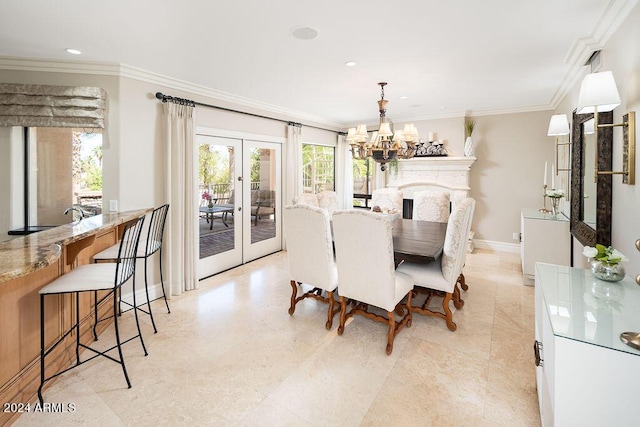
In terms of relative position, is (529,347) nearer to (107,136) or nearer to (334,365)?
(334,365)

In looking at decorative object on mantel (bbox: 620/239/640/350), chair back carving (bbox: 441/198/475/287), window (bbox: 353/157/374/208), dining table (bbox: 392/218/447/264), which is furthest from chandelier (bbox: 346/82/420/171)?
window (bbox: 353/157/374/208)

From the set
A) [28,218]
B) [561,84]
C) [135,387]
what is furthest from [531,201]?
[28,218]

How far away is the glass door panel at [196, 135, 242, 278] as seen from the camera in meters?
4.34

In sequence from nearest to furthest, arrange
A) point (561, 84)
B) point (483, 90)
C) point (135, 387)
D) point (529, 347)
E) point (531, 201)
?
point (135, 387) < point (529, 347) < point (561, 84) < point (483, 90) < point (531, 201)

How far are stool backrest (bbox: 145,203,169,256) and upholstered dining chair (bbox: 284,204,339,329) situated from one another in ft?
3.99

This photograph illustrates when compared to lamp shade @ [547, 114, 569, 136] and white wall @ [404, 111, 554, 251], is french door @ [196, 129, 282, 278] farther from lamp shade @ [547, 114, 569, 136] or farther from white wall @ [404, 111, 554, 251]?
lamp shade @ [547, 114, 569, 136]

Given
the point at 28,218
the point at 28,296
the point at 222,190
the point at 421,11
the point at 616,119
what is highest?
the point at 421,11

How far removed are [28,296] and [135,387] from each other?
0.91 m

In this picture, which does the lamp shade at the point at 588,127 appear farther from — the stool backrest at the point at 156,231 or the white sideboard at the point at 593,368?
the stool backrest at the point at 156,231

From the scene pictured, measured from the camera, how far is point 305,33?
2545 mm

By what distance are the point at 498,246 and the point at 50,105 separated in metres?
→ 6.63

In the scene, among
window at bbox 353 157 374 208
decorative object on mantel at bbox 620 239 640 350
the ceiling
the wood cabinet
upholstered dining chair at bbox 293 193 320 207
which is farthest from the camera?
window at bbox 353 157 374 208

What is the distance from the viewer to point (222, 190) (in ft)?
15.2

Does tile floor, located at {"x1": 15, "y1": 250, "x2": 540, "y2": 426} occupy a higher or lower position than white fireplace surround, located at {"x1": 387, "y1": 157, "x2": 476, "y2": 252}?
lower
